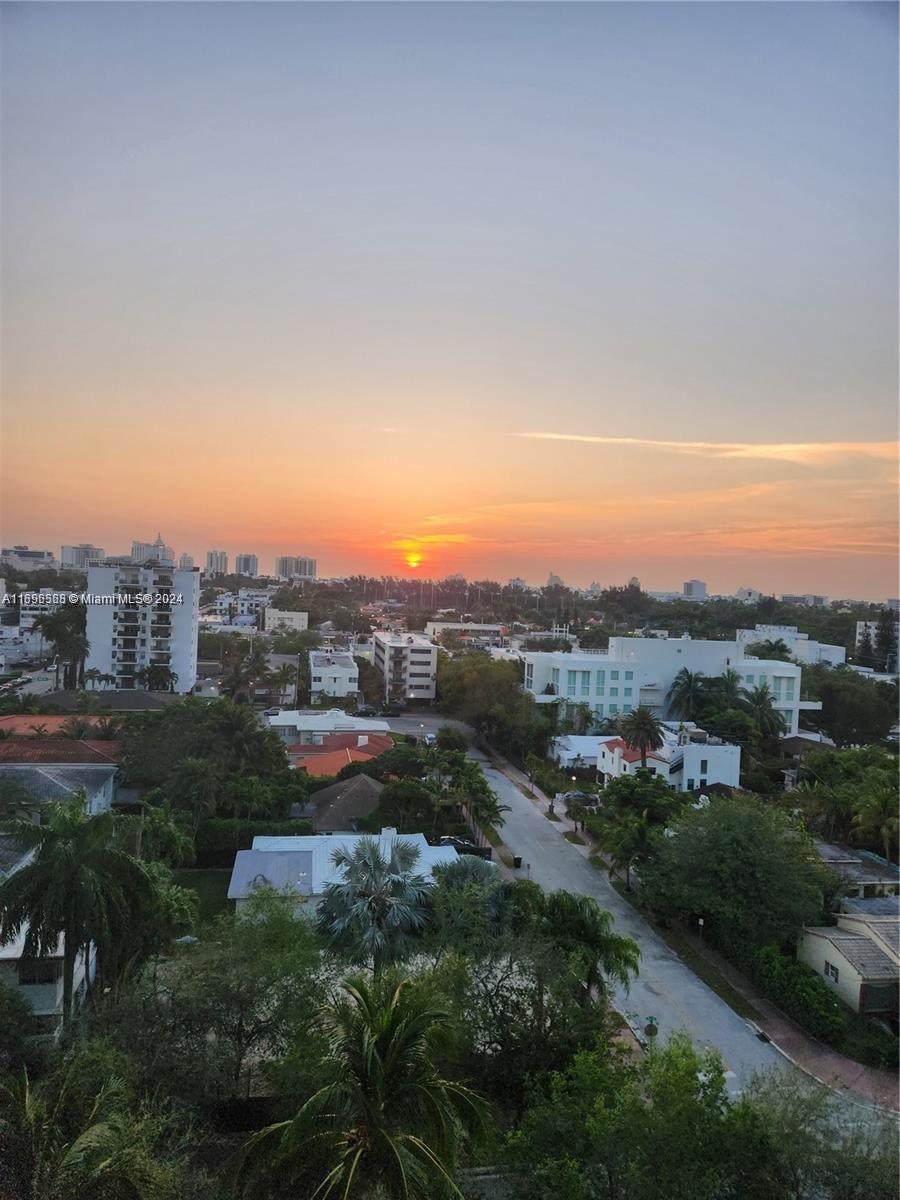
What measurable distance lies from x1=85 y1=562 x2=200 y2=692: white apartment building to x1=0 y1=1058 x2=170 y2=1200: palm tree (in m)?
32.0

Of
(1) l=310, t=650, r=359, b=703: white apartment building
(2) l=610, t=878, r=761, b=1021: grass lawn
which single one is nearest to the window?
(2) l=610, t=878, r=761, b=1021: grass lawn

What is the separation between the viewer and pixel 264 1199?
5.09m

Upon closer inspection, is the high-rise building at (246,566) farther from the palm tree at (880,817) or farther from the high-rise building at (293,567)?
the palm tree at (880,817)

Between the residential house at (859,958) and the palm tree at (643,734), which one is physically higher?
the palm tree at (643,734)

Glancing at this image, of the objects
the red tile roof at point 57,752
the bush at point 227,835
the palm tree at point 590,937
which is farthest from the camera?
the red tile roof at point 57,752

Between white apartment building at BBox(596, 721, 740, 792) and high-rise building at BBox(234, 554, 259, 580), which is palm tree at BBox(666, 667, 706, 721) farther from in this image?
high-rise building at BBox(234, 554, 259, 580)

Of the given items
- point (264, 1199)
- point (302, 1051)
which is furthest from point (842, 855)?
point (264, 1199)

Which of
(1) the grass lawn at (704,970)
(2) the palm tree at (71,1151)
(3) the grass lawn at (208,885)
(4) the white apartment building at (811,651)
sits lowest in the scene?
(3) the grass lawn at (208,885)

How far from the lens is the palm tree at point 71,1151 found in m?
4.43

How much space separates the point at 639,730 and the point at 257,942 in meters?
15.5

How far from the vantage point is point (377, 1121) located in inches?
197

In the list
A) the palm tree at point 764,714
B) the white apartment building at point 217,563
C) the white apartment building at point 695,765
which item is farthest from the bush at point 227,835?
the white apartment building at point 217,563

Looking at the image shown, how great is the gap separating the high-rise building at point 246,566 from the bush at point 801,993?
124 meters

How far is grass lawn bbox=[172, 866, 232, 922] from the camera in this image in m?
14.6
